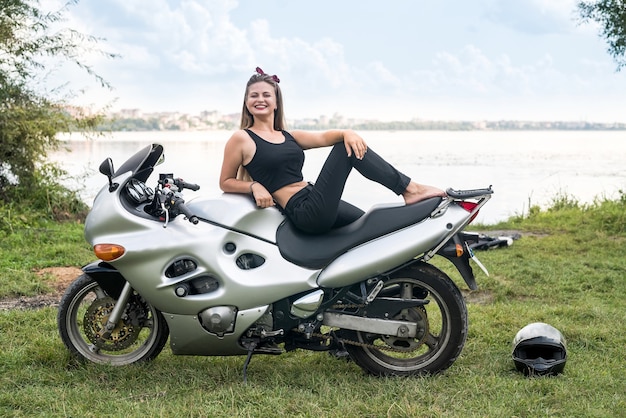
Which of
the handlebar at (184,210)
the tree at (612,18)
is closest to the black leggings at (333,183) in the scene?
the handlebar at (184,210)

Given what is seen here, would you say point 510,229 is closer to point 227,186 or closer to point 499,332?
point 499,332

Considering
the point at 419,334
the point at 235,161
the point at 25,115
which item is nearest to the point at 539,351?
the point at 419,334

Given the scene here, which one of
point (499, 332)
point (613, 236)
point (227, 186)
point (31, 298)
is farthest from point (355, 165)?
point (613, 236)

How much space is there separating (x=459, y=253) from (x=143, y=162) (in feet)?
5.77

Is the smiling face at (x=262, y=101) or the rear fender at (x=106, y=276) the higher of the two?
the smiling face at (x=262, y=101)

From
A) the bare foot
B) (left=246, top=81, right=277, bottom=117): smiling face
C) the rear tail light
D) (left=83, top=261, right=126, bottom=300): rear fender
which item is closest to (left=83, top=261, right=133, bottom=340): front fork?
(left=83, top=261, right=126, bottom=300): rear fender

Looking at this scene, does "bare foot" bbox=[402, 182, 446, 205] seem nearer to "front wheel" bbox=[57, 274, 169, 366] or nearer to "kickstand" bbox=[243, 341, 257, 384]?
"kickstand" bbox=[243, 341, 257, 384]

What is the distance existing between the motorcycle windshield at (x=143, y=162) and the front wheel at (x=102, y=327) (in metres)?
0.65

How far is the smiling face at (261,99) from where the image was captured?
4266mm

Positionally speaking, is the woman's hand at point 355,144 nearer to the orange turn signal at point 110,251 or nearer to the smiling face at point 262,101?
the smiling face at point 262,101

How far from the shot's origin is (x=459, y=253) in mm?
3963

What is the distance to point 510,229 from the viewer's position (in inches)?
411

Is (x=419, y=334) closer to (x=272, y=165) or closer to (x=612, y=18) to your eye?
(x=272, y=165)

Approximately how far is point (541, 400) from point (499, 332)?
1.32 meters
